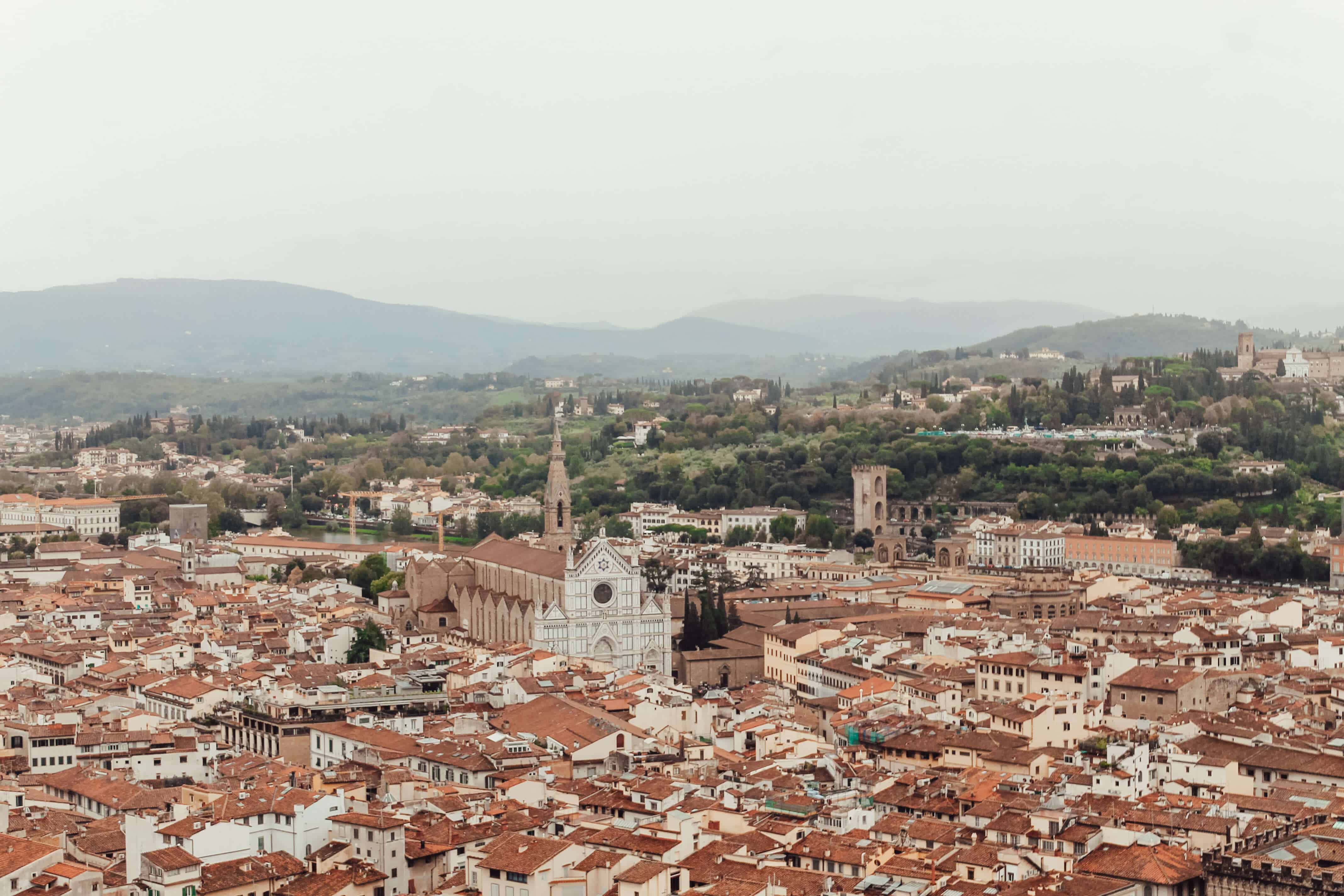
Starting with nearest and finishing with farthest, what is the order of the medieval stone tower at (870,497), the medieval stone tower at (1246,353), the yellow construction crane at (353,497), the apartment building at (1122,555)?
1. the apartment building at (1122,555)
2. the medieval stone tower at (870,497)
3. the yellow construction crane at (353,497)
4. the medieval stone tower at (1246,353)

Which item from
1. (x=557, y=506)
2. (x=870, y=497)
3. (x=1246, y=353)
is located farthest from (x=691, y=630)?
Result: (x=1246, y=353)

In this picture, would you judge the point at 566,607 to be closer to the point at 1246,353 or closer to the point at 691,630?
the point at 691,630

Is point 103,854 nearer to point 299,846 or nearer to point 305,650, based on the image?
point 299,846

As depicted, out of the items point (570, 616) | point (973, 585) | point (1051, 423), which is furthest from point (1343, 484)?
point (570, 616)

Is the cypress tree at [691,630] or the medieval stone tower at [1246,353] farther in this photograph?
the medieval stone tower at [1246,353]

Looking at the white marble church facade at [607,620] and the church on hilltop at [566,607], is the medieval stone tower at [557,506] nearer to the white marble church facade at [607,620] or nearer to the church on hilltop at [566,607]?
the church on hilltop at [566,607]

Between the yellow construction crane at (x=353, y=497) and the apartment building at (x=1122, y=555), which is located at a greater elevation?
the apartment building at (x=1122, y=555)

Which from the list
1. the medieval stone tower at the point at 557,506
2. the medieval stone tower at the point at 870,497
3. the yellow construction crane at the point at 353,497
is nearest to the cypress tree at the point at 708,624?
the medieval stone tower at the point at 557,506
